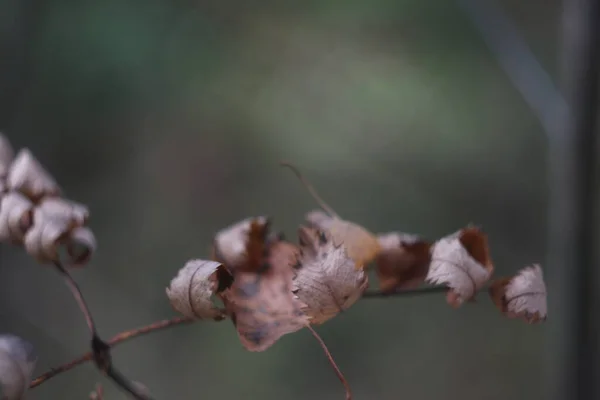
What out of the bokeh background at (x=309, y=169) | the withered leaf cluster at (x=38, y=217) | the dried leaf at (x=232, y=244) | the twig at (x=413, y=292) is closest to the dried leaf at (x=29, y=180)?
the withered leaf cluster at (x=38, y=217)

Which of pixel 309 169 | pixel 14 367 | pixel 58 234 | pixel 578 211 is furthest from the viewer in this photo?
pixel 309 169

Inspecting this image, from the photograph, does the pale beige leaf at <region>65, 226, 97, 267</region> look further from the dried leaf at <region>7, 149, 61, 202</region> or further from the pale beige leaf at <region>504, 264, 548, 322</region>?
the pale beige leaf at <region>504, 264, 548, 322</region>

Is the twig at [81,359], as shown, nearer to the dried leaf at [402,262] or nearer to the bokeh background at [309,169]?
the dried leaf at [402,262]

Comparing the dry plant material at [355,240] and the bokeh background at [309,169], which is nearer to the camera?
the dry plant material at [355,240]

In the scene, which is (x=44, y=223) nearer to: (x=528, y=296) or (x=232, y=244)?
(x=232, y=244)

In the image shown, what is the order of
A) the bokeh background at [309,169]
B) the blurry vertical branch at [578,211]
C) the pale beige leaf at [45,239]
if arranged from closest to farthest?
1. the pale beige leaf at [45,239]
2. the blurry vertical branch at [578,211]
3. the bokeh background at [309,169]

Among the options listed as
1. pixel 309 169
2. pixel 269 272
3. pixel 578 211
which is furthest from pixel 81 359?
pixel 309 169

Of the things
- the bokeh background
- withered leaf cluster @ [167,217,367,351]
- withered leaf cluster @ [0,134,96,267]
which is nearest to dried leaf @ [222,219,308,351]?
withered leaf cluster @ [167,217,367,351]

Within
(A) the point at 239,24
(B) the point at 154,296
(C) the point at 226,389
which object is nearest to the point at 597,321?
(C) the point at 226,389
